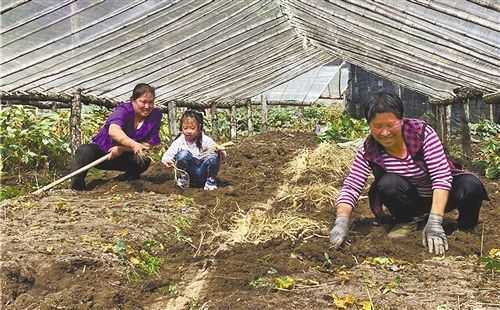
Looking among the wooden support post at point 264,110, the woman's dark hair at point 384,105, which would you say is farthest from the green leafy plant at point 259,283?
the wooden support post at point 264,110

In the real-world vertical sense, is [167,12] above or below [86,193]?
above

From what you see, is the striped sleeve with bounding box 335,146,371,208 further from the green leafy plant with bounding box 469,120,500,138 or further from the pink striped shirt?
the green leafy plant with bounding box 469,120,500,138

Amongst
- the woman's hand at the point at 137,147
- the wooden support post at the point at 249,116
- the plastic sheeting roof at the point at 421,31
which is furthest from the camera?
the wooden support post at the point at 249,116

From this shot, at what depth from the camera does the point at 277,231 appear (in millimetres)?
3576

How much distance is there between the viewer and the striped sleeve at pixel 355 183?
3.30 metres

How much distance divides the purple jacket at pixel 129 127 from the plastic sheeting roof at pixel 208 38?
0.69 meters

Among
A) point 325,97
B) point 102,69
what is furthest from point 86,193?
point 325,97

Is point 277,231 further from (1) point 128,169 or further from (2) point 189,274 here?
(1) point 128,169

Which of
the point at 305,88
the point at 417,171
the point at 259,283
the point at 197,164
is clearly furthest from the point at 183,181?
the point at 305,88

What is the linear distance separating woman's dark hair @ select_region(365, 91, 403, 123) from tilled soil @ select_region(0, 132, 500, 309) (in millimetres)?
671

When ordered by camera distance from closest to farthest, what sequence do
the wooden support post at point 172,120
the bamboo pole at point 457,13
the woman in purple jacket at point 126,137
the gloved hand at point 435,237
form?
the gloved hand at point 435,237 < the bamboo pole at point 457,13 < the woman in purple jacket at point 126,137 < the wooden support post at point 172,120

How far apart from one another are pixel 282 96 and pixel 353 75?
6.93 feet

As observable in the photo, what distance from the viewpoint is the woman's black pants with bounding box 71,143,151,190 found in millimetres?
5152

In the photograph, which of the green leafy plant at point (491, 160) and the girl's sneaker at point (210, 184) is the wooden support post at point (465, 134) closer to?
the green leafy plant at point (491, 160)
